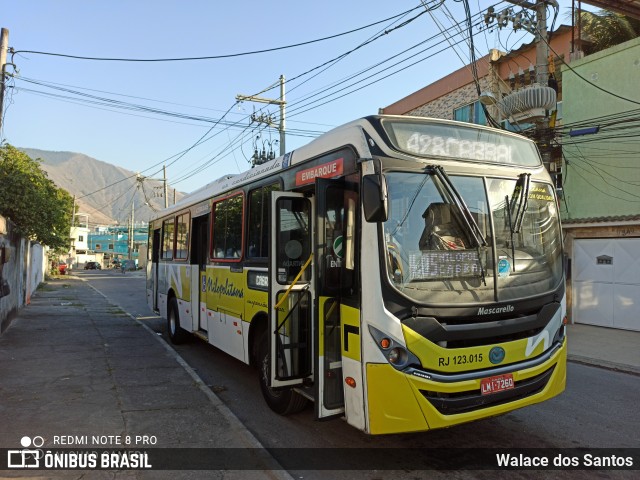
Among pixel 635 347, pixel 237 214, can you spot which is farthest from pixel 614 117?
pixel 237 214

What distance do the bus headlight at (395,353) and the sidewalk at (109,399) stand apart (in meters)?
1.38

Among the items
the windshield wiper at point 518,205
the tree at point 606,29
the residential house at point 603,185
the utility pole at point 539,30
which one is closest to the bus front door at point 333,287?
the windshield wiper at point 518,205

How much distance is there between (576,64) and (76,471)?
1478 cm

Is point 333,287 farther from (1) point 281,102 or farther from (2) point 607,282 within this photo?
(1) point 281,102

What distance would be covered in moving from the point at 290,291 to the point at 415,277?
1474 mm

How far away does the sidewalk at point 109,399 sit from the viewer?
4527 mm

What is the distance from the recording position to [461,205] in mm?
3998

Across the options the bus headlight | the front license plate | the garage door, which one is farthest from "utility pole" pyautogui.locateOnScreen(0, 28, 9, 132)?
the garage door

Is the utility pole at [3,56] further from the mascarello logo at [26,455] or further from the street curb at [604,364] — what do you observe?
the street curb at [604,364]

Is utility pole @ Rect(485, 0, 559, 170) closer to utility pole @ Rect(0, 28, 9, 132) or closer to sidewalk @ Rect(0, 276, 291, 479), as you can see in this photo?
sidewalk @ Rect(0, 276, 291, 479)

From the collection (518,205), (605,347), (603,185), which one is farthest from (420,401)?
(603,185)

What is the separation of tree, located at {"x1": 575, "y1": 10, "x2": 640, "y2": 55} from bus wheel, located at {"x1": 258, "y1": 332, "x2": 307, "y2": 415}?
15860 mm

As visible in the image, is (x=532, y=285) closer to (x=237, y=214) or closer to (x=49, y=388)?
(x=237, y=214)

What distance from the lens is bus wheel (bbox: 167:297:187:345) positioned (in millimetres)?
9562
